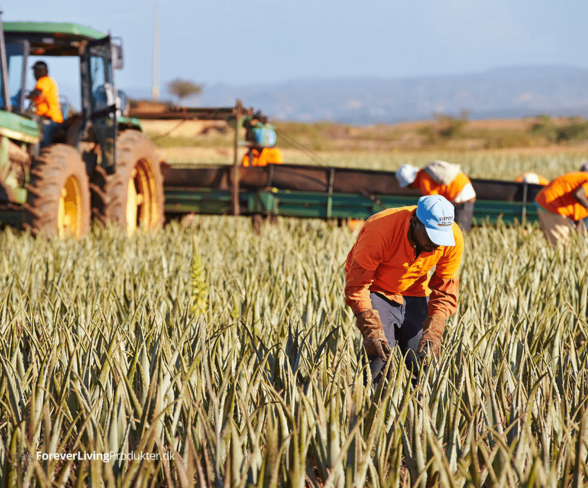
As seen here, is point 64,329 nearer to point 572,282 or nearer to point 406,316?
point 406,316

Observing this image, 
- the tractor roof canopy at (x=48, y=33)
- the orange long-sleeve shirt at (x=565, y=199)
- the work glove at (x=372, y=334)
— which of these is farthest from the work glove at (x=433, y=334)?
the tractor roof canopy at (x=48, y=33)

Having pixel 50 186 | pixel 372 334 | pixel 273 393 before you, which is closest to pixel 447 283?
pixel 372 334

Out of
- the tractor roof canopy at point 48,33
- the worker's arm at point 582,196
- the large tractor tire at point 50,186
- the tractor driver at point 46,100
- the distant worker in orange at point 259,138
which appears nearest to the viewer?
the large tractor tire at point 50,186

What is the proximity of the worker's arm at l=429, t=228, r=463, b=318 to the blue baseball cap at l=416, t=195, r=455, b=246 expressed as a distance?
0.31 metres

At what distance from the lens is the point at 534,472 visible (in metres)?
1.61

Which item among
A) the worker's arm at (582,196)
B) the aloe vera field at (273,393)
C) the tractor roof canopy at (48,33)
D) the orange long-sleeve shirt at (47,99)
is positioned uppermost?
the tractor roof canopy at (48,33)

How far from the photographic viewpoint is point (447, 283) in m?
3.03

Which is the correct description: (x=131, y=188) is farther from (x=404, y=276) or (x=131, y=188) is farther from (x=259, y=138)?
(x=404, y=276)

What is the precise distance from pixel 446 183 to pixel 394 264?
10.2 ft

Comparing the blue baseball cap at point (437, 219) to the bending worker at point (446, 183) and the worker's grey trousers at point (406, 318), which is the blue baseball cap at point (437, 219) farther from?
the bending worker at point (446, 183)

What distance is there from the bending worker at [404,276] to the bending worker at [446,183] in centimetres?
277

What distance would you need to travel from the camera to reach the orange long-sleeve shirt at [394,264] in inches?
112

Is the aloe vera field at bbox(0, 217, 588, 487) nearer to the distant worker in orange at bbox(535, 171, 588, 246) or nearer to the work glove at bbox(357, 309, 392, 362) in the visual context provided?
the work glove at bbox(357, 309, 392, 362)

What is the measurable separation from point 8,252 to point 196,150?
3732 centimetres
